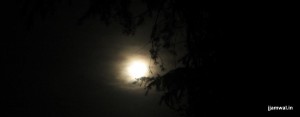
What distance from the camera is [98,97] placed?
51.3 ft

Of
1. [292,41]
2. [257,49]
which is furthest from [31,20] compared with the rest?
[292,41]

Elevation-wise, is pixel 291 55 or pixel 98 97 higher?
pixel 98 97

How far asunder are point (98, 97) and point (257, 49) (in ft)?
43.1

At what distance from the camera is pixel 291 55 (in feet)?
9.99

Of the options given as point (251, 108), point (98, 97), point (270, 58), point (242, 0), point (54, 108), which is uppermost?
point (98, 97)

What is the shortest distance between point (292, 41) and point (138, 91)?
14.5 meters

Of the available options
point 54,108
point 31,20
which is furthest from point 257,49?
point 54,108

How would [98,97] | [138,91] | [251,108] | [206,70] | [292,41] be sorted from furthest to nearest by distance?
[138,91]
[98,97]
[206,70]
[251,108]
[292,41]

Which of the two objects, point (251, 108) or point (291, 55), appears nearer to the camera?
point (291, 55)

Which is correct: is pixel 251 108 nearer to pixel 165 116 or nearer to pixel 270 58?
pixel 270 58

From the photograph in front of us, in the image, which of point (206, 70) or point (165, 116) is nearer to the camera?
point (206, 70)

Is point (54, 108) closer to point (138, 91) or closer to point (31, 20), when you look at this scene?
point (138, 91)

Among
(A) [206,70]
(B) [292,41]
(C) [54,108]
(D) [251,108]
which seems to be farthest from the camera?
(C) [54,108]

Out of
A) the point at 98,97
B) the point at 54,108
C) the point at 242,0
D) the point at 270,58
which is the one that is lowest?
the point at 270,58
